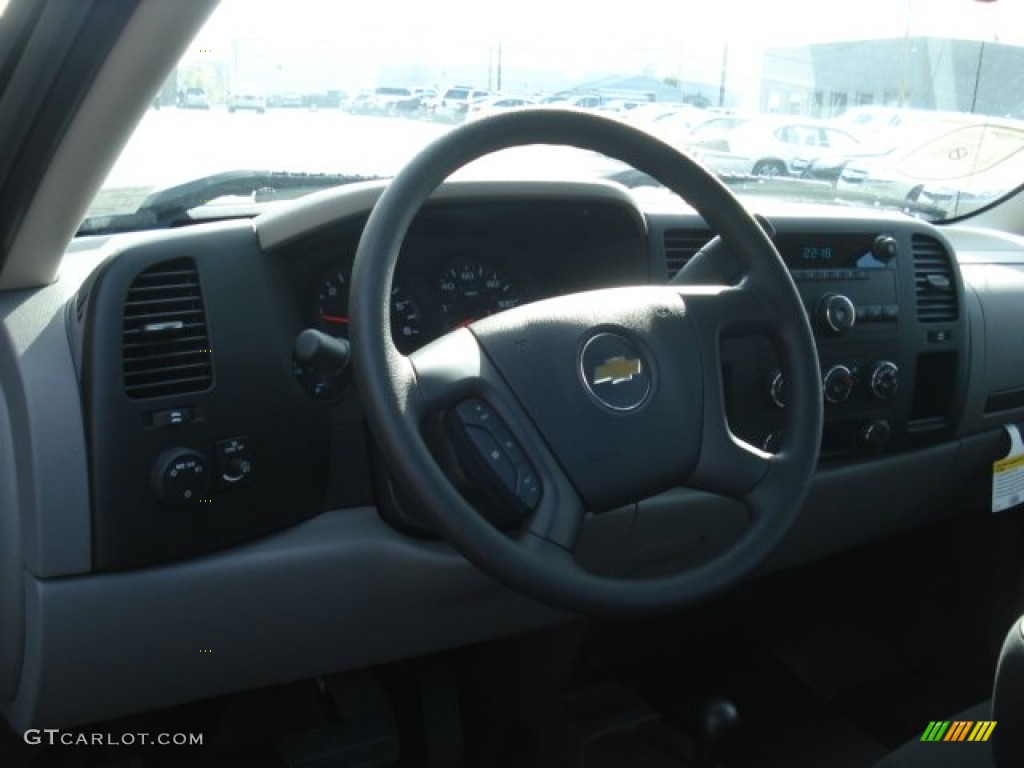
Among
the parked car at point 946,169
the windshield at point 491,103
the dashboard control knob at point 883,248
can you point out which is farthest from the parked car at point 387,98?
the parked car at point 946,169

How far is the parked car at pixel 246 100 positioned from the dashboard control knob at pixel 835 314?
118 cm

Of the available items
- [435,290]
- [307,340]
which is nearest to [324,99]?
[435,290]

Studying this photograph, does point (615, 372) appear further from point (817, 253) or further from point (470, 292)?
point (817, 253)

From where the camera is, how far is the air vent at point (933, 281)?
8.58 ft

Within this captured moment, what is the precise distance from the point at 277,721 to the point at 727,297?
134 cm

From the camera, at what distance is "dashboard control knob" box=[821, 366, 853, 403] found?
7.86 feet

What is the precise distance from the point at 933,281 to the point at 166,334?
1.73 m

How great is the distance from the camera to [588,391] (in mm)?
1553

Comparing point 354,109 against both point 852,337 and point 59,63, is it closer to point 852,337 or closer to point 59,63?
point 59,63

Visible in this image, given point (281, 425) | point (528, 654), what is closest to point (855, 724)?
point (528, 654)

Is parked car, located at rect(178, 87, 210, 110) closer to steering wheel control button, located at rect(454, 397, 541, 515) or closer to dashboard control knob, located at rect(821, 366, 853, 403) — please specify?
steering wheel control button, located at rect(454, 397, 541, 515)

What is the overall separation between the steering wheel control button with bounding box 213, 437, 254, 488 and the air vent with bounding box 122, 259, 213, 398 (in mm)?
94

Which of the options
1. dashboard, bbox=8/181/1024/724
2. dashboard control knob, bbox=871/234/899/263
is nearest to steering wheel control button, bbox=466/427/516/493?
dashboard, bbox=8/181/1024/724

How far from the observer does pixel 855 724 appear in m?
2.77
